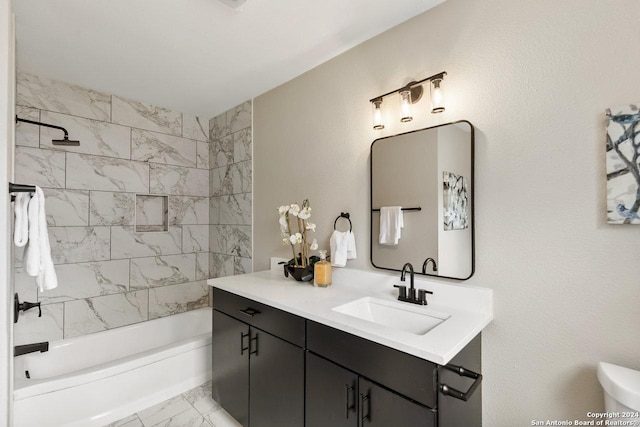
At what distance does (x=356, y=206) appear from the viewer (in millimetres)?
1949

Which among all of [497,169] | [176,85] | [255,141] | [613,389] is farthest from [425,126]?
[176,85]

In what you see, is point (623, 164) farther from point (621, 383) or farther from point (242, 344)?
point (242, 344)

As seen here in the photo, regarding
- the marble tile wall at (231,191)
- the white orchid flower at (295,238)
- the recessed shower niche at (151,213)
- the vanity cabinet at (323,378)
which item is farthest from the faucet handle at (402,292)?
the recessed shower niche at (151,213)

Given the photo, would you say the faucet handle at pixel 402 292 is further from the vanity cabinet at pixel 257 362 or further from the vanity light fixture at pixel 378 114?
the vanity light fixture at pixel 378 114

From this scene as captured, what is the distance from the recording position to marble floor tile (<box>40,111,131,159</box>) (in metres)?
2.43

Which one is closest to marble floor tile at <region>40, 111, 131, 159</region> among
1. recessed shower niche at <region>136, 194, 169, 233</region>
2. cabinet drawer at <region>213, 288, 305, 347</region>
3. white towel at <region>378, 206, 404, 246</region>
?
recessed shower niche at <region>136, 194, 169, 233</region>

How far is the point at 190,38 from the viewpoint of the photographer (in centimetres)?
186

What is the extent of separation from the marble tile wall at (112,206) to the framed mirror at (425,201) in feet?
4.94

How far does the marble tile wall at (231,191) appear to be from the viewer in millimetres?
2852

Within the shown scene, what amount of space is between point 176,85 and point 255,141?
78 cm

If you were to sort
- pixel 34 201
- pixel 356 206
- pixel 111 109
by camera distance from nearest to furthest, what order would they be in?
pixel 34 201, pixel 356 206, pixel 111 109

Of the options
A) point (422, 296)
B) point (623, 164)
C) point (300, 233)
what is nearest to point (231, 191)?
point (300, 233)

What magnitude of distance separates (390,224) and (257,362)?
1.11m

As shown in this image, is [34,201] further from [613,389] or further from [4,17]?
[613,389]
